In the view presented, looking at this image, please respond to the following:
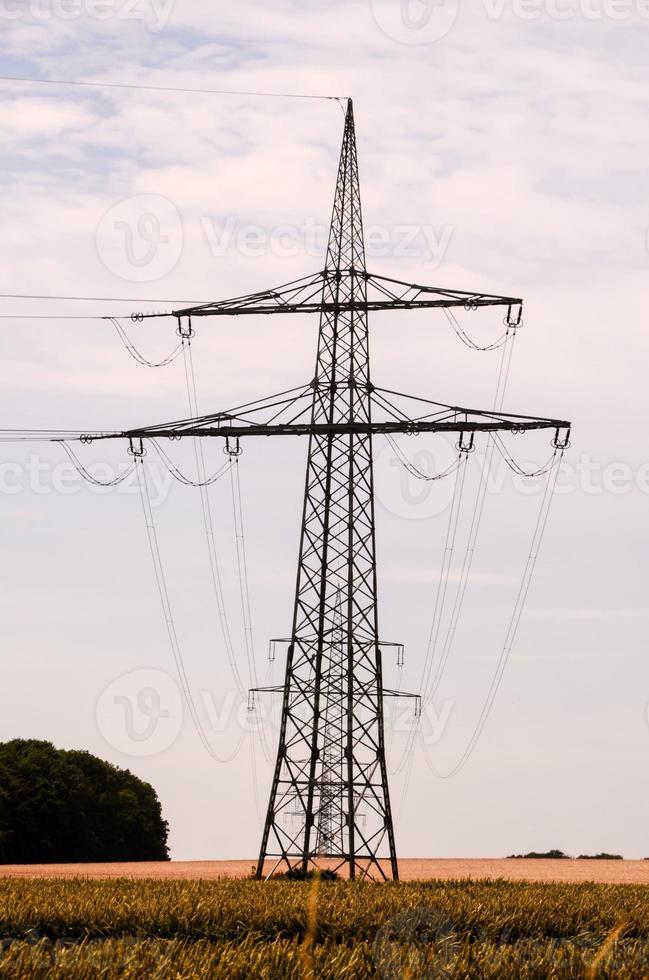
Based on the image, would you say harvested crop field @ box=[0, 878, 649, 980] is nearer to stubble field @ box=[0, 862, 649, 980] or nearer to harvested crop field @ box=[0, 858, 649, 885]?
stubble field @ box=[0, 862, 649, 980]

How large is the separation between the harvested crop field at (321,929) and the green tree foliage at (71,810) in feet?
163

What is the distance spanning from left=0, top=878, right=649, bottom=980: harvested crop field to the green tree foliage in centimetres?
4976

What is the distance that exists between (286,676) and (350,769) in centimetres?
345

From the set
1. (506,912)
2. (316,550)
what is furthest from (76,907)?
(316,550)

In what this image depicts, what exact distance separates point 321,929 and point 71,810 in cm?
6951

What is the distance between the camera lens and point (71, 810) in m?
94.7

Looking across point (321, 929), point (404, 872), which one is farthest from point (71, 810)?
point (321, 929)

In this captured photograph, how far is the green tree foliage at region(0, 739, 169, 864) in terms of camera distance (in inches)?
3558

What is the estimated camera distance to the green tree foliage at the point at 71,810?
90.4m

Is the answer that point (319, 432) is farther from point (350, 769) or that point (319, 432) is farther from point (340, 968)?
point (340, 968)

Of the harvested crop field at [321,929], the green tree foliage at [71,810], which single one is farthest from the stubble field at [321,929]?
the green tree foliage at [71,810]

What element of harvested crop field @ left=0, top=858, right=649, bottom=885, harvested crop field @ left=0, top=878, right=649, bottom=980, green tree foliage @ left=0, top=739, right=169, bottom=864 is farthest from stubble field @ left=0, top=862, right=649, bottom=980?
green tree foliage @ left=0, top=739, right=169, bottom=864

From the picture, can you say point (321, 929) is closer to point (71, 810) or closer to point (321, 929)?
point (321, 929)

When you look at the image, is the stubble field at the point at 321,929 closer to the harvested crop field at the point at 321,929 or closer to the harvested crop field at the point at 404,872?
the harvested crop field at the point at 321,929
